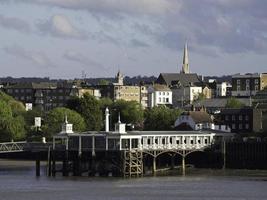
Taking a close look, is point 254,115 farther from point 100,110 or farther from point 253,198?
point 253,198

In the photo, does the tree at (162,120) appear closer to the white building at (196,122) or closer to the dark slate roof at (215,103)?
the white building at (196,122)

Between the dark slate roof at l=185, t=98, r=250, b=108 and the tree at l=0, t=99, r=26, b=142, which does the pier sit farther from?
the dark slate roof at l=185, t=98, r=250, b=108

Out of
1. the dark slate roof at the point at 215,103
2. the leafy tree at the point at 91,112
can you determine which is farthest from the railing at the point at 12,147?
the dark slate roof at the point at 215,103

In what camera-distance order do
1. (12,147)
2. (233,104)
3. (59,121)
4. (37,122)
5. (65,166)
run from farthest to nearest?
(233,104), (37,122), (59,121), (12,147), (65,166)

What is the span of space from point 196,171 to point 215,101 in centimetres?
7945

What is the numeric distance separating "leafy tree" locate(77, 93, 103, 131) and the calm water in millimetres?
47767

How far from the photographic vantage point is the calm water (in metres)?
87.9

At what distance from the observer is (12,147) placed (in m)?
126

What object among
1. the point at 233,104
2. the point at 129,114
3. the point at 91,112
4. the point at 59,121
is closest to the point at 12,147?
the point at 59,121

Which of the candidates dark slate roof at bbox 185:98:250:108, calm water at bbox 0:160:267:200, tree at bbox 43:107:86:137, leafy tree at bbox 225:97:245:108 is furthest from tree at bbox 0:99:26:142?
dark slate roof at bbox 185:98:250:108

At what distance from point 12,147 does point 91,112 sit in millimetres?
40150

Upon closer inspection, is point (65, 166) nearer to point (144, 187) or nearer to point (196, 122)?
point (144, 187)

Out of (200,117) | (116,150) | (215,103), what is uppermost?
(215,103)

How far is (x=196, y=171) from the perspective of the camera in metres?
116
